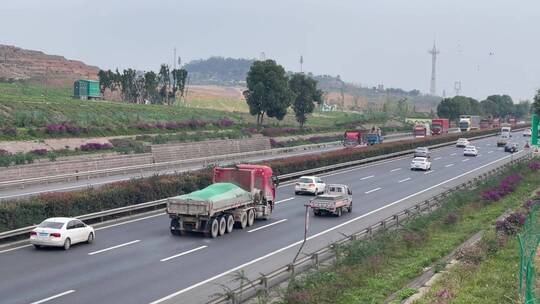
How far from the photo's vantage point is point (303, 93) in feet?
320

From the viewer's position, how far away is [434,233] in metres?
29.2

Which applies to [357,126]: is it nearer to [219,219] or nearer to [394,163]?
[394,163]

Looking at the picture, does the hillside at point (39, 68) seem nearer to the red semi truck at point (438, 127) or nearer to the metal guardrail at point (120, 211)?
the red semi truck at point (438, 127)

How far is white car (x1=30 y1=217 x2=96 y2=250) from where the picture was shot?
24.1 metres

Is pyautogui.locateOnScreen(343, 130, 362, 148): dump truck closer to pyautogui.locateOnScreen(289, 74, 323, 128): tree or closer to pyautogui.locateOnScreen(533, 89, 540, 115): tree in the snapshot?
pyautogui.locateOnScreen(289, 74, 323, 128): tree

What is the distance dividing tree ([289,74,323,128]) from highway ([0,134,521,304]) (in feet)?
189

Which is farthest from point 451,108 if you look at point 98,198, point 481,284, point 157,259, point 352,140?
point 481,284

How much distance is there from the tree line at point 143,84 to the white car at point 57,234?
302 feet

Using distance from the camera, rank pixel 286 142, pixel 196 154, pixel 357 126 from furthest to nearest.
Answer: pixel 357 126 < pixel 286 142 < pixel 196 154

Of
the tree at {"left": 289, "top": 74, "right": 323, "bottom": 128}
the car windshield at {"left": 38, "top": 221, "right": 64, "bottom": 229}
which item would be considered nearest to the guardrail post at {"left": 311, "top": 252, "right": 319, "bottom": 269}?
the car windshield at {"left": 38, "top": 221, "right": 64, "bottom": 229}

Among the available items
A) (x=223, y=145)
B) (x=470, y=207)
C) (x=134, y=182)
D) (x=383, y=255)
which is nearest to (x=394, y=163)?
(x=223, y=145)

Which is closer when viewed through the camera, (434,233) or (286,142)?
(434,233)

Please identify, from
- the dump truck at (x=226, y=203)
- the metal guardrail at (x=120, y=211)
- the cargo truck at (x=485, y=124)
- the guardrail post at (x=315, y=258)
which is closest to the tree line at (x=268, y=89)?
the metal guardrail at (x=120, y=211)

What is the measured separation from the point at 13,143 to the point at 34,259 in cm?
3470
